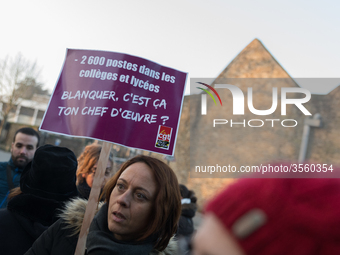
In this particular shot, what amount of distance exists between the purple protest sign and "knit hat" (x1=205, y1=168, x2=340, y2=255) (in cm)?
201

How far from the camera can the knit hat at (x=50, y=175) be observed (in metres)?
2.39

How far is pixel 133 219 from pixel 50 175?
88 centimetres

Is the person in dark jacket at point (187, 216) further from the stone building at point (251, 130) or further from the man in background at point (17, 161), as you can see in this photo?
the stone building at point (251, 130)

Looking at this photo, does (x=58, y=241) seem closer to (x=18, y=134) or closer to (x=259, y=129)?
(x=18, y=134)

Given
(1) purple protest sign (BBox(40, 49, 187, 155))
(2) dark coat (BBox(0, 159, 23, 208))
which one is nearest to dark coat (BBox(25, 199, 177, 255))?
(1) purple protest sign (BBox(40, 49, 187, 155))

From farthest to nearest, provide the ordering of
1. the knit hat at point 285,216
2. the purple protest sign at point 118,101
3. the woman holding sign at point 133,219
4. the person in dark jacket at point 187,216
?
the person in dark jacket at point 187,216, the purple protest sign at point 118,101, the woman holding sign at point 133,219, the knit hat at point 285,216

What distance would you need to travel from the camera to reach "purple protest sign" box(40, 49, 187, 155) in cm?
263

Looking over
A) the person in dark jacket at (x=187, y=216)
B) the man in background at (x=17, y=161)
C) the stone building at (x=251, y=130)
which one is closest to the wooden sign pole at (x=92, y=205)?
the man in background at (x=17, y=161)

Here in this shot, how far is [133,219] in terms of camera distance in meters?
1.87

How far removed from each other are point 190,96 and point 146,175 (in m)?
14.7

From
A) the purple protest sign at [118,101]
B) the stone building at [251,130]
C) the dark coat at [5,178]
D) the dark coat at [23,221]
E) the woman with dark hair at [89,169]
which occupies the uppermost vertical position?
the stone building at [251,130]

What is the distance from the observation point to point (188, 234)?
4.24 metres

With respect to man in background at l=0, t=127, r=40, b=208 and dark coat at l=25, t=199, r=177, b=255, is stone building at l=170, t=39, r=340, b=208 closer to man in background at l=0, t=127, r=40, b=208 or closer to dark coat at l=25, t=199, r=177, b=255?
man in background at l=0, t=127, r=40, b=208

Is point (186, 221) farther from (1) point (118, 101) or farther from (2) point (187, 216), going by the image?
(1) point (118, 101)
